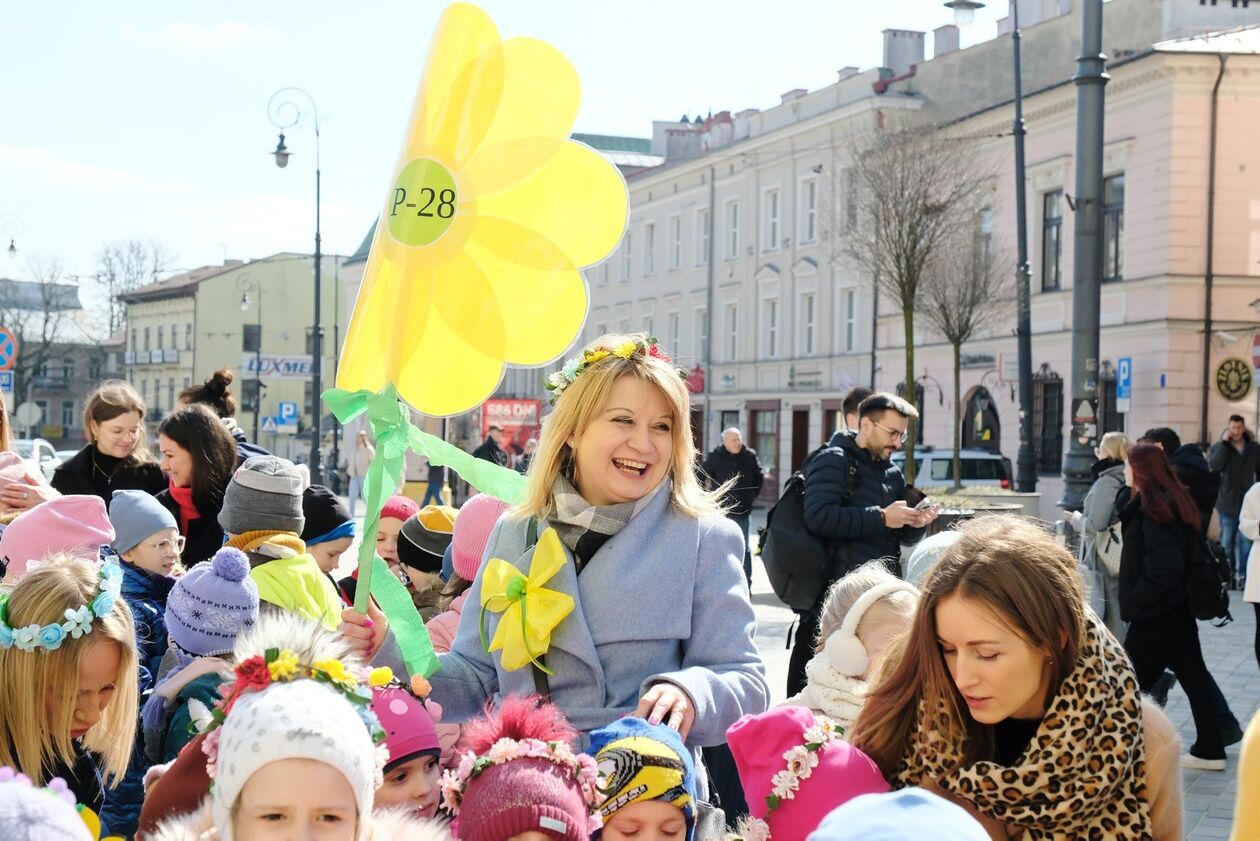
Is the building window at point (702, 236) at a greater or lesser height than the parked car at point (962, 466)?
greater

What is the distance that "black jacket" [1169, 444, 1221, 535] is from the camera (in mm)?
11352

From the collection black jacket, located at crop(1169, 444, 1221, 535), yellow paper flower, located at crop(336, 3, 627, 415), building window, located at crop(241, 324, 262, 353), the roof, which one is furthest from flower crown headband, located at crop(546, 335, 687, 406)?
building window, located at crop(241, 324, 262, 353)

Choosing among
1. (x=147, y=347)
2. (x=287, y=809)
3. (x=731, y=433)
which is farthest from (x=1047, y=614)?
(x=147, y=347)

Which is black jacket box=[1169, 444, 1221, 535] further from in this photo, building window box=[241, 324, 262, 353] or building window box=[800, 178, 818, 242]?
building window box=[241, 324, 262, 353]

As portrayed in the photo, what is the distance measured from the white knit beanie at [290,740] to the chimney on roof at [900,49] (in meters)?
41.0

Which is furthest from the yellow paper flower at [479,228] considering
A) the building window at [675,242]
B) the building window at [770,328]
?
the building window at [675,242]

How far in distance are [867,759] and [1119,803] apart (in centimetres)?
48

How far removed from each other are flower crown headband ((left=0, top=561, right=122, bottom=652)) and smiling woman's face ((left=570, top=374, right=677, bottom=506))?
1.34 m

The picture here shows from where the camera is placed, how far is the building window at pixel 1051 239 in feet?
105

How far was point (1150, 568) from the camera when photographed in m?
8.30

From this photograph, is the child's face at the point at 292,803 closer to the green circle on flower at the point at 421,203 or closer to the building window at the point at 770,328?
the green circle on flower at the point at 421,203

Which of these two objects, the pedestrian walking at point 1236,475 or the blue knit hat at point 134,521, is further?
the pedestrian walking at point 1236,475

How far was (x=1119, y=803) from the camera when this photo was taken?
2.84 meters

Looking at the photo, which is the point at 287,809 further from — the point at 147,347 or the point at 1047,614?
the point at 147,347
